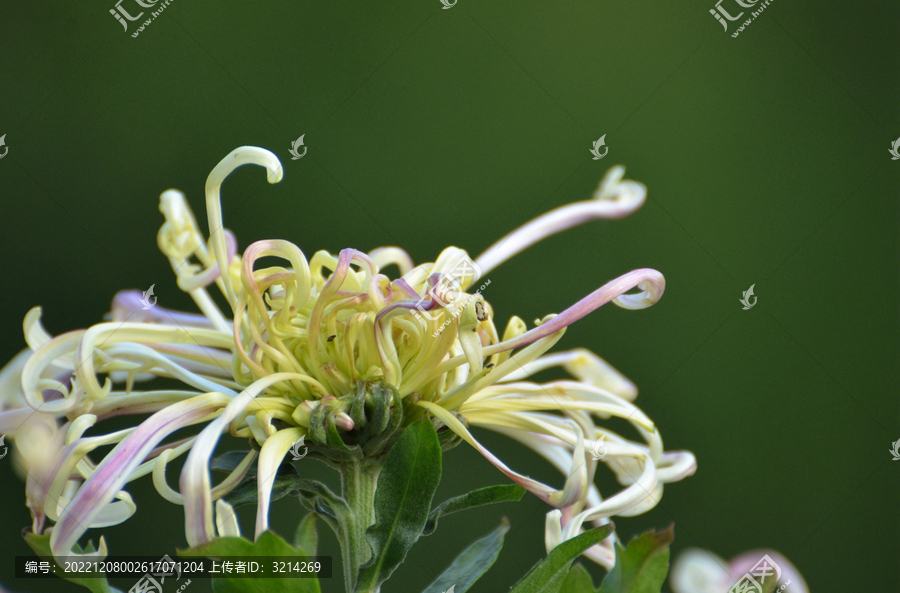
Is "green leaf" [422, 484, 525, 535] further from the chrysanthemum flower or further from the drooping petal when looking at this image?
the drooping petal

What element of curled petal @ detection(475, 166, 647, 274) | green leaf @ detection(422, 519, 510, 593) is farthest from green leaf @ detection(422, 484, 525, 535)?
curled petal @ detection(475, 166, 647, 274)

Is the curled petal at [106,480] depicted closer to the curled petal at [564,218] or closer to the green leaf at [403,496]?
Answer: the green leaf at [403,496]

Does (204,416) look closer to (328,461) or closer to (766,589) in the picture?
(328,461)

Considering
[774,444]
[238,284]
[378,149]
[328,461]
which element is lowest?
[774,444]

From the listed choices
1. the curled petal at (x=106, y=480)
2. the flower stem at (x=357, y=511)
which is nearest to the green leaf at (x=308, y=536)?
the flower stem at (x=357, y=511)

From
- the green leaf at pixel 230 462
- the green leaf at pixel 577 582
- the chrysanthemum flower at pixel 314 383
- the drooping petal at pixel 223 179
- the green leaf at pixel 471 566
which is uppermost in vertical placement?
the drooping petal at pixel 223 179

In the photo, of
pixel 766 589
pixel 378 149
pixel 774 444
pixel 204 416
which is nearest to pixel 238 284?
pixel 204 416

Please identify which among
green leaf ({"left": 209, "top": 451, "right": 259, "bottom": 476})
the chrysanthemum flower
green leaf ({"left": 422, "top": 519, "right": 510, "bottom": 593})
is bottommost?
green leaf ({"left": 422, "top": 519, "right": 510, "bottom": 593})
